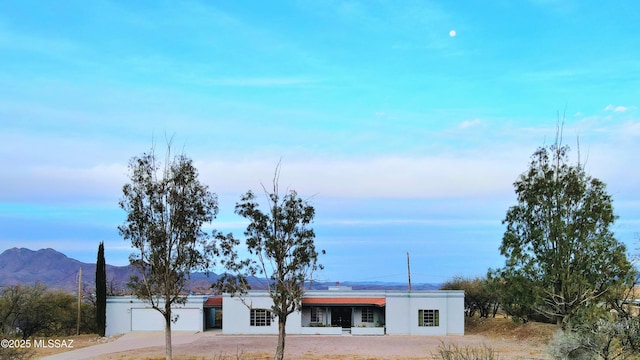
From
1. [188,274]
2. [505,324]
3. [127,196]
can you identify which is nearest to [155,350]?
[188,274]

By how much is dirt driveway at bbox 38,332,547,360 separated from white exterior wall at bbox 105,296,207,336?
1.41 m

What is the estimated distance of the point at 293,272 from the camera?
23.0 meters

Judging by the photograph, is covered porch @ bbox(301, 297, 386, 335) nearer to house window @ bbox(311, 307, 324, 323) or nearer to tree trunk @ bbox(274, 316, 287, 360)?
house window @ bbox(311, 307, 324, 323)

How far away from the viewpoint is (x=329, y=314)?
37344 mm

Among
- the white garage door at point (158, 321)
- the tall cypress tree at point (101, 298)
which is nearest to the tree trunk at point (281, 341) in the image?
the white garage door at point (158, 321)

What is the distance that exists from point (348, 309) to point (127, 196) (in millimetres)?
19641

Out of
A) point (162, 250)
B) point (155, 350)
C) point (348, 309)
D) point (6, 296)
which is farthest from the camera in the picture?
point (348, 309)

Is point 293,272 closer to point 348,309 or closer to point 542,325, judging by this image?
point 348,309

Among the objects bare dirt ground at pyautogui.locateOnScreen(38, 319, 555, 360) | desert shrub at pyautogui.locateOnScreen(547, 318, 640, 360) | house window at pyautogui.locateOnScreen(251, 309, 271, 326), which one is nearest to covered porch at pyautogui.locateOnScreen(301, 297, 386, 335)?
bare dirt ground at pyautogui.locateOnScreen(38, 319, 555, 360)

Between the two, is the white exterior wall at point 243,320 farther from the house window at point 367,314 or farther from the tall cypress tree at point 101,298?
the tall cypress tree at point 101,298

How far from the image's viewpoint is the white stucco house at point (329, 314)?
35344mm

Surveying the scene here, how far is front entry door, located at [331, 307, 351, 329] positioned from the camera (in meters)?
37.8

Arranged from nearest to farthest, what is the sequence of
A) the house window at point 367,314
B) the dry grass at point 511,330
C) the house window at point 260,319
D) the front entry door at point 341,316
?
the dry grass at point 511,330, the house window at point 260,319, the house window at point 367,314, the front entry door at point 341,316

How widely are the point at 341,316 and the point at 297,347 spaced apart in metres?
10.4
